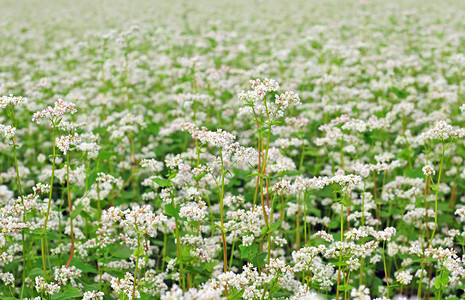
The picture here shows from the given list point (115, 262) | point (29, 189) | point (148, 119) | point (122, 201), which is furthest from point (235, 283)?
point (148, 119)

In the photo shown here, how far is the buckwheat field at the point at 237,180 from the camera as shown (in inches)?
135

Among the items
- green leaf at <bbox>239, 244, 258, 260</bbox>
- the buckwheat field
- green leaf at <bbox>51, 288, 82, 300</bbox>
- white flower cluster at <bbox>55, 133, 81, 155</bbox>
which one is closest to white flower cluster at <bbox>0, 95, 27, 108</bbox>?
the buckwheat field

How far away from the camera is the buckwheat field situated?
344 centimetres

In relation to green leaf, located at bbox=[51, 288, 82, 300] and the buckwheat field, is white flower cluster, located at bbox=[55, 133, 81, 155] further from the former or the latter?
green leaf, located at bbox=[51, 288, 82, 300]

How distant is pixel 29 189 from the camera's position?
6.13m

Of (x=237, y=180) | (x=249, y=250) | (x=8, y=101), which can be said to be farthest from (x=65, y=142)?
(x=237, y=180)

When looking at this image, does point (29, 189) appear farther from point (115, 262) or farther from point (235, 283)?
point (235, 283)

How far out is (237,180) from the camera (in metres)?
6.03

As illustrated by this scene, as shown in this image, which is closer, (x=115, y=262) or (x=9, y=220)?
(x=9, y=220)

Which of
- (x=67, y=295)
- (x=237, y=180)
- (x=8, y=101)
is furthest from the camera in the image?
(x=237, y=180)

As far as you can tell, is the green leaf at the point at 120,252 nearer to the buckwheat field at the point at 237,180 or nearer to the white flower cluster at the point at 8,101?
the buckwheat field at the point at 237,180

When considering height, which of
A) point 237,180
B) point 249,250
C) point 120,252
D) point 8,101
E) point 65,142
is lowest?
point 237,180

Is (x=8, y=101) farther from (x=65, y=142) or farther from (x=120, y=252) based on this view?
(x=120, y=252)

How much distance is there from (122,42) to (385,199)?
4305 mm
